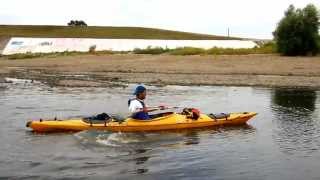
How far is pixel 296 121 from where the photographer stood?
69.9 ft

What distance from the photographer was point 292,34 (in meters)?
50.0

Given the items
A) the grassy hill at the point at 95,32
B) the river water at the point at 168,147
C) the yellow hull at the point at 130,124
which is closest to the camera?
the river water at the point at 168,147

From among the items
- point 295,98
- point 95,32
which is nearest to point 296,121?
point 295,98

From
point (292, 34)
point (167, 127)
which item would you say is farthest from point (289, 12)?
point (167, 127)

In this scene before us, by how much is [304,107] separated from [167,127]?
8070 millimetres

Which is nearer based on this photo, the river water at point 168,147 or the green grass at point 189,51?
the river water at point 168,147

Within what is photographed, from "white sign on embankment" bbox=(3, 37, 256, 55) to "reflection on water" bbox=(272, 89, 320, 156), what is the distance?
1337 inches

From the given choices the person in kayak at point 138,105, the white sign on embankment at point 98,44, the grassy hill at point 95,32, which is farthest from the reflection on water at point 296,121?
the grassy hill at point 95,32

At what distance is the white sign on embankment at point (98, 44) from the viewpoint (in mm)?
64938

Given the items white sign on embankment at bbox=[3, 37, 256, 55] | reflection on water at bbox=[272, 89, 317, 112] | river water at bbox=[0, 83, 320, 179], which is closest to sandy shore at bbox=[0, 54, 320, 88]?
reflection on water at bbox=[272, 89, 317, 112]

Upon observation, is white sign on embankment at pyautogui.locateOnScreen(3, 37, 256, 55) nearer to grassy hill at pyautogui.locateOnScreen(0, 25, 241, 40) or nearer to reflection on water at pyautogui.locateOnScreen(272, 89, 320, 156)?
grassy hill at pyautogui.locateOnScreen(0, 25, 241, 40)

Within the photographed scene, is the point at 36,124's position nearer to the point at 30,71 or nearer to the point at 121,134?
the point at 121,134

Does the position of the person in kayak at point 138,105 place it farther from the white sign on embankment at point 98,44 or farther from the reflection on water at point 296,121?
the white sign on embankment at point 98,44

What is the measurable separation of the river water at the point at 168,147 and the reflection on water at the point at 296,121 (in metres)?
0.03
